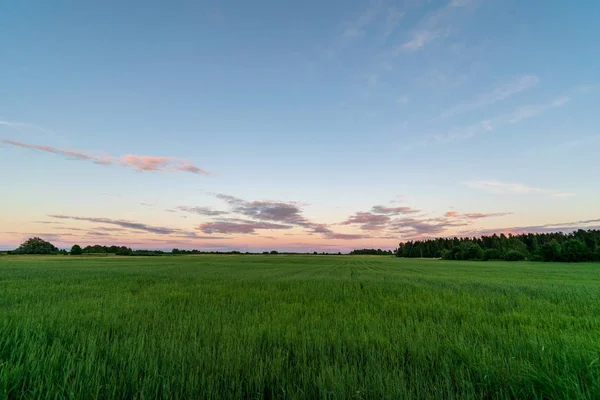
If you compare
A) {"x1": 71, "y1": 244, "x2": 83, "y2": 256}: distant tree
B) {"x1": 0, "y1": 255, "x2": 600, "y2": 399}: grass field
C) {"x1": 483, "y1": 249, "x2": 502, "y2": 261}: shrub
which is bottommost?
{"x1": 483, "y1": 249, "x2": 502, "y2": 261}: shrub

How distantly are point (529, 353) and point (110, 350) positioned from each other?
267 inches

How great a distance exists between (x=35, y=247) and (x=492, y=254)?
195741 millimetres

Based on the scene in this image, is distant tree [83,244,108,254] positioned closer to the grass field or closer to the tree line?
the grass field

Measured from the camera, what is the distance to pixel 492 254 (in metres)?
108

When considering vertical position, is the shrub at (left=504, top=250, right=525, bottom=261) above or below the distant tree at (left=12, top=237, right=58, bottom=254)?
below

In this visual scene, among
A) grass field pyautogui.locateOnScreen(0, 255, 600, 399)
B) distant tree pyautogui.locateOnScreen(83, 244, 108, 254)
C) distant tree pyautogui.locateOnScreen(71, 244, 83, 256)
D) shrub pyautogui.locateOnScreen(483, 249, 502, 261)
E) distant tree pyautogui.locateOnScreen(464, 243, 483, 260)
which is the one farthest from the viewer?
distant tree pyautogui.locateOnScreen(83, 244, 108, 254)

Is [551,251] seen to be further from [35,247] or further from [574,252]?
[35,247]

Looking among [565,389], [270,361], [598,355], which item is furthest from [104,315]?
[598,355]

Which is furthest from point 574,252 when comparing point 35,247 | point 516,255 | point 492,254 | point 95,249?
point 35,247

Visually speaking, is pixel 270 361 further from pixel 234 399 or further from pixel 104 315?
pixel 104 315

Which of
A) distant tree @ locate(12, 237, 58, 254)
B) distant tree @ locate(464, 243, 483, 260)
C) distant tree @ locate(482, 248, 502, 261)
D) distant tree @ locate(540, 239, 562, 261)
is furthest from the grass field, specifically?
distant tree @ locate(12, 237, 58, 254)

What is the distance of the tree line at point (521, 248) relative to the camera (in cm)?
7712

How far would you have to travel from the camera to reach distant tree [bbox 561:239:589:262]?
75812mm

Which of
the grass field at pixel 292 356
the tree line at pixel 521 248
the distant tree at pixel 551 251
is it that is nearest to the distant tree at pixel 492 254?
the tree line at pixel 521 248
